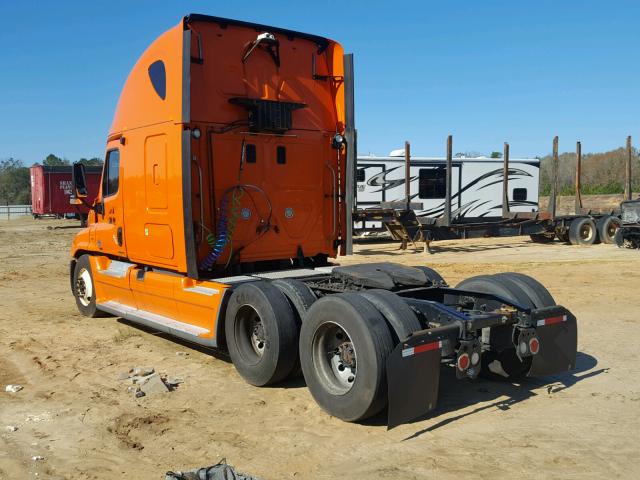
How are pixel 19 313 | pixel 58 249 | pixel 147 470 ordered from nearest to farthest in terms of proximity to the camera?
pixel 147 470
pixel 19 313
pixel 58 249

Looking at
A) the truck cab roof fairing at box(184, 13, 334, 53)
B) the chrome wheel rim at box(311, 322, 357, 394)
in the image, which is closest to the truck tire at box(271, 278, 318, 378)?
the chrome wheel rim at box(311, 322, 357, 394)

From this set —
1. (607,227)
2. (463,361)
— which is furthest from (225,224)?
(607,227)

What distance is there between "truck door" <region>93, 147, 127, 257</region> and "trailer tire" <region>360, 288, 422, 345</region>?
4.48 metres

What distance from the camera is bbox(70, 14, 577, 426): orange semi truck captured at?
192 inches

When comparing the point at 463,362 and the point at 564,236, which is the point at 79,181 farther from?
the point at 564,236

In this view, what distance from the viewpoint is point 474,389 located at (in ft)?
19.1

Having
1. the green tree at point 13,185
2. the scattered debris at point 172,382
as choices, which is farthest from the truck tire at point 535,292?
the green tree at point 13,185

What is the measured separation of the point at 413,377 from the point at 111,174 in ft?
19.0

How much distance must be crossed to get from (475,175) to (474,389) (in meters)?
18.7

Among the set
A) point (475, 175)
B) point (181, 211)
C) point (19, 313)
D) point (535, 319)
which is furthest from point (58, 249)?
point (535, 319)

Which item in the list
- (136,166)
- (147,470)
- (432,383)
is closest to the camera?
(147,470)

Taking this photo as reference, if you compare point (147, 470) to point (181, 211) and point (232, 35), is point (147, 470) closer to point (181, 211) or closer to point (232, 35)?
point (181, 211)

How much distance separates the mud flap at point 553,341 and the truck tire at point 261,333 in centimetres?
216

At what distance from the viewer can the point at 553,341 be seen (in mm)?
5441
